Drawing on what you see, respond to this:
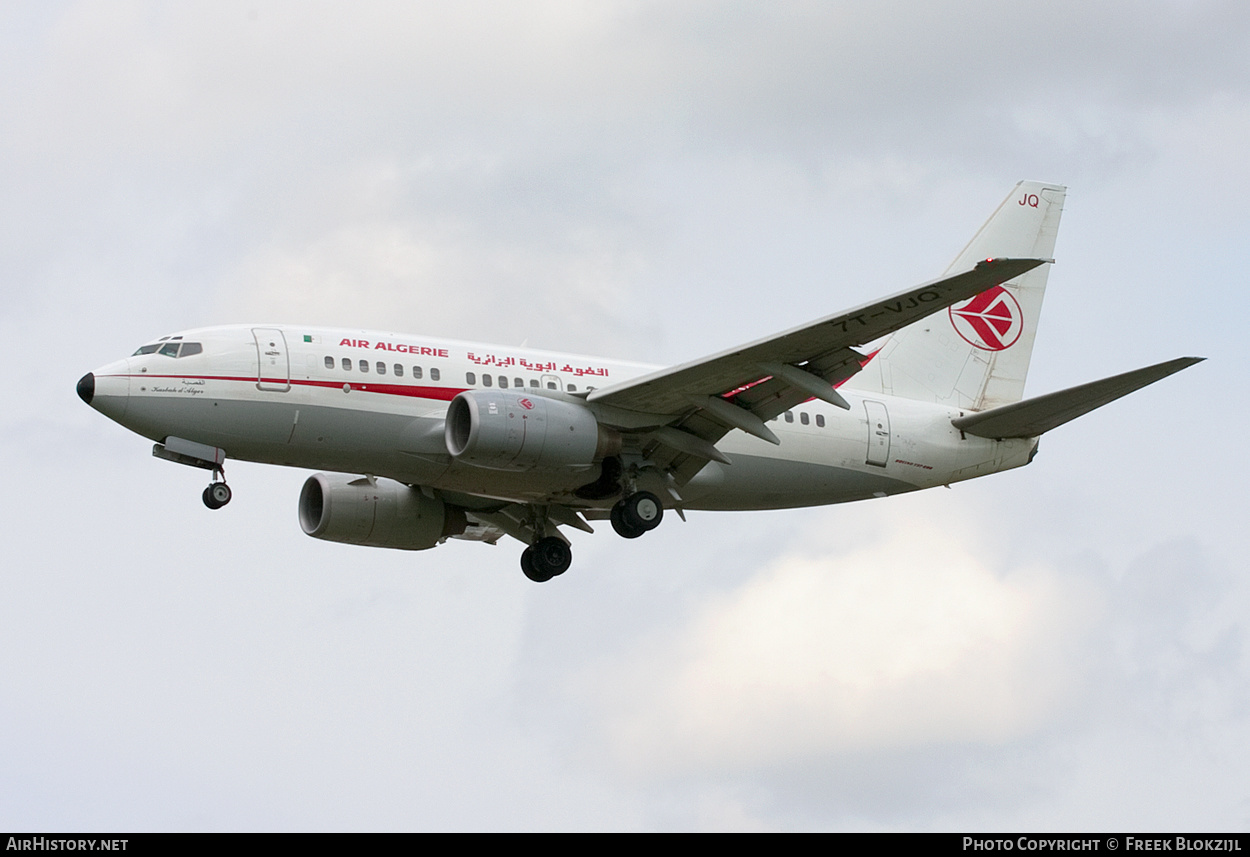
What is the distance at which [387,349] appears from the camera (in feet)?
117

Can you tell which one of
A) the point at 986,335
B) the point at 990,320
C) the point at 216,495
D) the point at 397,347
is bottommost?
the point at 216,495

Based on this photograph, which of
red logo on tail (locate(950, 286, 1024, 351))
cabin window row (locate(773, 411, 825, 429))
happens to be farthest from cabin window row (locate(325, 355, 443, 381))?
red logo on tail (locate(950, 286, 1024, 351))

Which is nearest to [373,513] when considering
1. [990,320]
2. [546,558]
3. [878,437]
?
[546,558]

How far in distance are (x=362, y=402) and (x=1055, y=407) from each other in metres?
14.8

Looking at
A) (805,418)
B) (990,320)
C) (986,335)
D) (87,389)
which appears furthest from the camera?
(990,320)

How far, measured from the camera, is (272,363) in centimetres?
3497

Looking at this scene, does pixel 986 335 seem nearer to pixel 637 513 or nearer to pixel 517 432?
pixel 637 513

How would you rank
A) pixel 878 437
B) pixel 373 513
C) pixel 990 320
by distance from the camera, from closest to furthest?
pixel 878 437
pixel 373 513
pixel 990 320

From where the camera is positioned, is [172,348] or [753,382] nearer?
[172,348]

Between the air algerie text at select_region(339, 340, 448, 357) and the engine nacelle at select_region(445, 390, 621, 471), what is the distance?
3.98ft

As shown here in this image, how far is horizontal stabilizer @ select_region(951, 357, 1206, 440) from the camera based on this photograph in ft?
115

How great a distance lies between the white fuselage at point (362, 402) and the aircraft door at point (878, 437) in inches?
52.8

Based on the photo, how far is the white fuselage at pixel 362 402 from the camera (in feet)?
114
